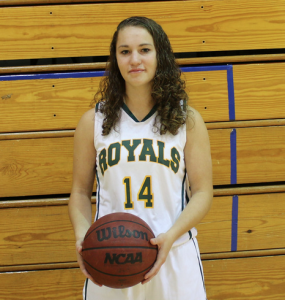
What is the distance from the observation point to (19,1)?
230cm

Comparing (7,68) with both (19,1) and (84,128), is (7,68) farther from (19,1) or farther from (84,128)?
(84,128)

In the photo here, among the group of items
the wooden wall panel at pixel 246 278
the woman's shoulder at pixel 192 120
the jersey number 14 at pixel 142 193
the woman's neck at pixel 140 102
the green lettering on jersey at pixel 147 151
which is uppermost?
the woman's neck at pixel 140 102

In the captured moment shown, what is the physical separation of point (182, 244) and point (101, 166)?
0.47m

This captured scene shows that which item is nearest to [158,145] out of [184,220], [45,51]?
[184,220]

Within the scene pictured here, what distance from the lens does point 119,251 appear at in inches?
47.7

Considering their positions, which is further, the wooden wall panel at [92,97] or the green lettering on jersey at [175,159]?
the wooden wall panel at [92,97]

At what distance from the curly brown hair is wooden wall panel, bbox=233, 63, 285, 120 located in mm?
950

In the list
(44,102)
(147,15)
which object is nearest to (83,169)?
(44,102)

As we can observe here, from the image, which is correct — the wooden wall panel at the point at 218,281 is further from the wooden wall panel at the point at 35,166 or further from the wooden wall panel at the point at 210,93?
the wooden wall panel at the point at 210,93

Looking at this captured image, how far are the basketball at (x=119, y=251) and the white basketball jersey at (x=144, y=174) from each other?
5.3 inches

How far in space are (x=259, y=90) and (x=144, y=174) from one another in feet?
4.54

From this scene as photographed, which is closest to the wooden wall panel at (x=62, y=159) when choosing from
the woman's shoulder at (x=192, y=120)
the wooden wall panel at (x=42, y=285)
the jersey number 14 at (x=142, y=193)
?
the wooden wall panel at (x=42, y=285)

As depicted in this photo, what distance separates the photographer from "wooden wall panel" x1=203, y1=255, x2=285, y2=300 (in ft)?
8.06

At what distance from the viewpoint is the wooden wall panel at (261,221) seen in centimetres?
245
